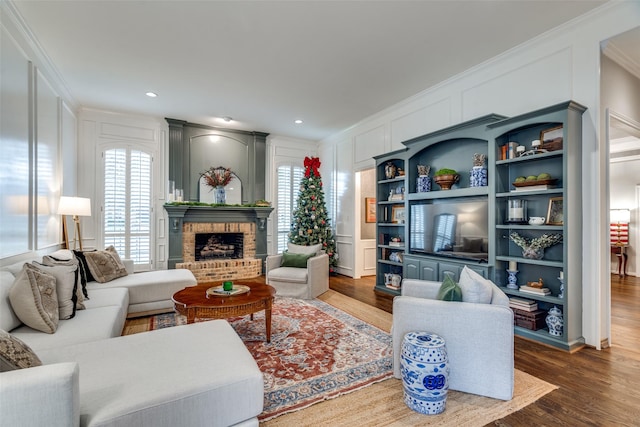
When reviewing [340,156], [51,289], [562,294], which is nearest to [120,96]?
[51,289]

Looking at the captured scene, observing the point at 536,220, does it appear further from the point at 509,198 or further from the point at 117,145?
the point at 117,145

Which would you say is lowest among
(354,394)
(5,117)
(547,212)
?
(354,394)

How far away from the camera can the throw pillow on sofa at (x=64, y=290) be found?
243 cm

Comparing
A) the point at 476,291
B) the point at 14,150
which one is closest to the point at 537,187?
the point at 476,291

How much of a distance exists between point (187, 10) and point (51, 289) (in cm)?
266

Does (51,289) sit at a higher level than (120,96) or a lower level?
lower

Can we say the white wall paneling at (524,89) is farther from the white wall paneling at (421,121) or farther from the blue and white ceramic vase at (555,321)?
the blue and white ceramic vase at (555,321)

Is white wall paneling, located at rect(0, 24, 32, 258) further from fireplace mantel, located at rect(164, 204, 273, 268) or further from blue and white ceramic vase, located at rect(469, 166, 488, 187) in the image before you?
blue and white ceramic vase, located at rect(469, 166, 488, 187)

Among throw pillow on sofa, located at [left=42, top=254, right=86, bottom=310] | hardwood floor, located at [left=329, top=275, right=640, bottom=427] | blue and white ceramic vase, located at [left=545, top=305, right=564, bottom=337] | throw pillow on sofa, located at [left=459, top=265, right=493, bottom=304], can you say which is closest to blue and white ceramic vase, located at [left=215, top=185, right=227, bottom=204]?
throw pillow on sofa, located at [left=42, top=254, right=86, bottom=310]

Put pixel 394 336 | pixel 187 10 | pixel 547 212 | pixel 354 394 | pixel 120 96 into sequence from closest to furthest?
1. pixel 354 394
2. pixel 394 336
3. pixel 187 10
4. pixel 547 212
5. pixel 120 96

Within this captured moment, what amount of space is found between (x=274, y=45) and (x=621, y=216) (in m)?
7.73

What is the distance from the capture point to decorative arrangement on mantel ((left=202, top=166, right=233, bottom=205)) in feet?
20.7

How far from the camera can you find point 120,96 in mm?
4863

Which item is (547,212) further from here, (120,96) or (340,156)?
(120,96)
